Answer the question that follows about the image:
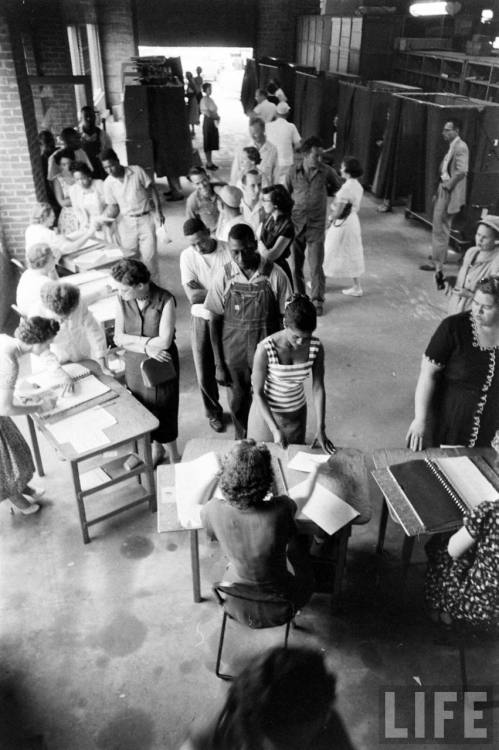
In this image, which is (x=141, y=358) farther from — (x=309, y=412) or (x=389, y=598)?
(x=389, y=598)

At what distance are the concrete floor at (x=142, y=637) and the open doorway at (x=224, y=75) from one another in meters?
14.1

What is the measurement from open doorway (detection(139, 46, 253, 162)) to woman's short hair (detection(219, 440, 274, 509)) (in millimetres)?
14990

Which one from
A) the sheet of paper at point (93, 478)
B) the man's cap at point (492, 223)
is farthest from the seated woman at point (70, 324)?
the man's cap at point (492, 223)

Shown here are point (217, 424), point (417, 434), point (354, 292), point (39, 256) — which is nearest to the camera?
point (417, 434)

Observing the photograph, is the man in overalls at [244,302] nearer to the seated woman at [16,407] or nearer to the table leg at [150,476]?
the table leg at [150,476]

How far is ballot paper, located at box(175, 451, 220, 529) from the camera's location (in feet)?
9.86

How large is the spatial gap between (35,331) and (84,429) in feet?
2.14

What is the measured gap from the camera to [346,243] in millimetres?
7023

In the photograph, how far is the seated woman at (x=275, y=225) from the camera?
5359 millimetres

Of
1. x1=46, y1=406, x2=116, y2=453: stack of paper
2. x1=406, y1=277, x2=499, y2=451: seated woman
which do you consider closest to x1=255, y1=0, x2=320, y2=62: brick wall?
x1=406, y1=277, x2=499, y2=451: seated woman

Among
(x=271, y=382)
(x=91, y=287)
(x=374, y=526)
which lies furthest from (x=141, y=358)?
(x=374, y=526)

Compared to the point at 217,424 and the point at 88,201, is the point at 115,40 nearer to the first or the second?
the point at 88,201

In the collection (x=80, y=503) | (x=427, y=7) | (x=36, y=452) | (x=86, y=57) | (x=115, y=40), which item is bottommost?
A: (x=36, y=452)

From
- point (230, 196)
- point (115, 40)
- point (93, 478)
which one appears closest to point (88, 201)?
point (230, 196)
